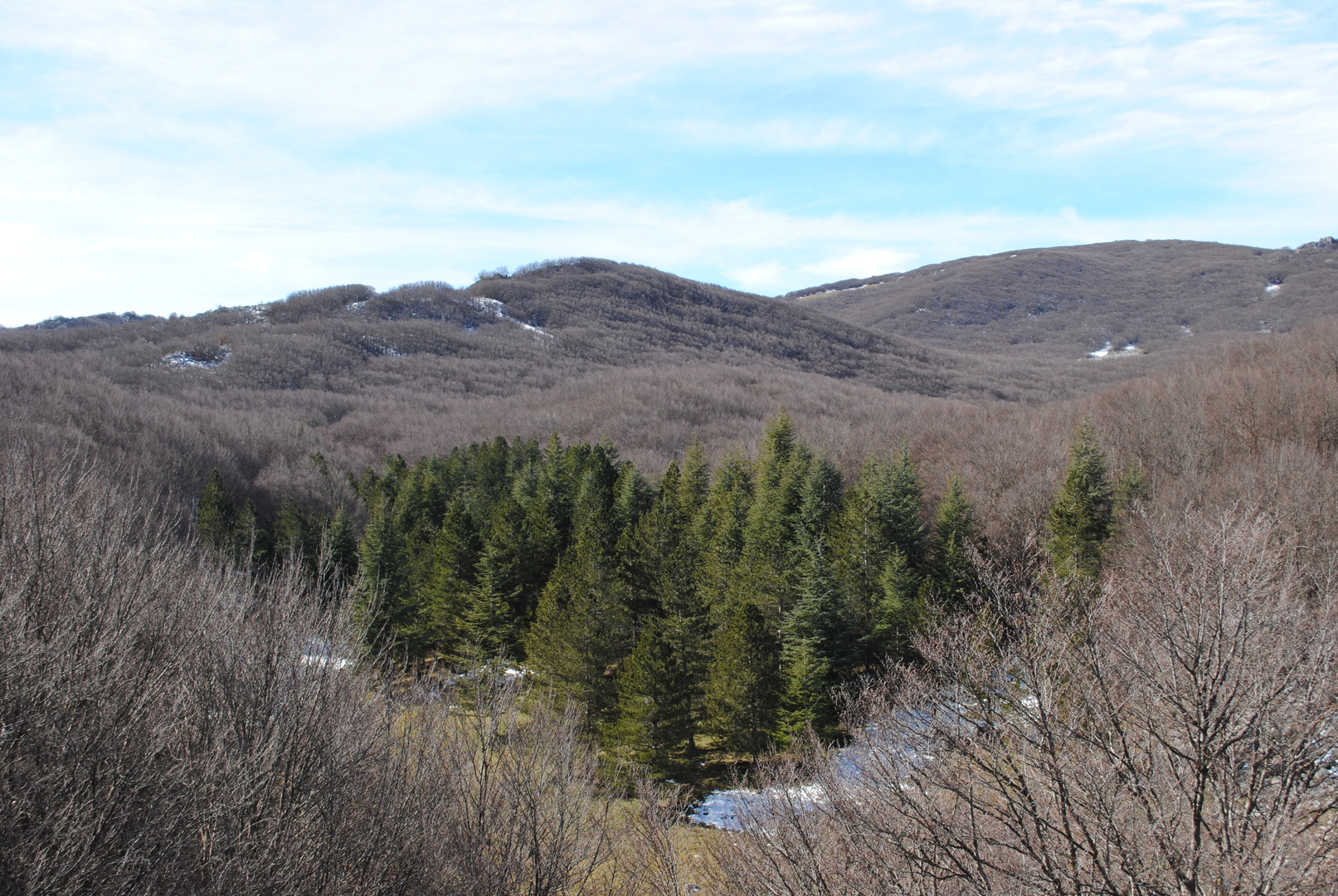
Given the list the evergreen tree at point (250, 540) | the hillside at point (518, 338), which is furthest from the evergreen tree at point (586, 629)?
the hillside at point (518, 338)

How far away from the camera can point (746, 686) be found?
28406mm

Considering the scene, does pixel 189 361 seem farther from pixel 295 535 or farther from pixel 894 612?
pixel 894 612

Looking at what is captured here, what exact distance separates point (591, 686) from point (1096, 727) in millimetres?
23155

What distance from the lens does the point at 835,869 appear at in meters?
13.9

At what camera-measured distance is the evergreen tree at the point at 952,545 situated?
108 ft

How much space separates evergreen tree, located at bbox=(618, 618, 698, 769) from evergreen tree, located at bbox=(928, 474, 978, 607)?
11.9 meters

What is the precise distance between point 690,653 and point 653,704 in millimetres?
4470

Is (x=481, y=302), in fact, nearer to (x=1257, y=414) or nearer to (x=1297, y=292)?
(x=1257, y=414)

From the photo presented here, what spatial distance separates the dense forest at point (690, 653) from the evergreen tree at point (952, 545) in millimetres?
427

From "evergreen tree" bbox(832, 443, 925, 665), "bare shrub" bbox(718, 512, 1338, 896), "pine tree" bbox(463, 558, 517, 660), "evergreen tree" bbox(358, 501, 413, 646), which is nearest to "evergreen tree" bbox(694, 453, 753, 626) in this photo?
"evergreen tree" bbox(832, 443, 925, 665)

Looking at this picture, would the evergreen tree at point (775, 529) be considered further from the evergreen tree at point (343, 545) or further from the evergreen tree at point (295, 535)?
the evergreen tree at point (295, 535)

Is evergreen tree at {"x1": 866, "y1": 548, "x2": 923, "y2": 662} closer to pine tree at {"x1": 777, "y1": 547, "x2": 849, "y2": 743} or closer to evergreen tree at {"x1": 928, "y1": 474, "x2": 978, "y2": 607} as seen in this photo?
evergreen tree at {"x1": 928, "y1": 474, "x2": 978, "y2": 607}

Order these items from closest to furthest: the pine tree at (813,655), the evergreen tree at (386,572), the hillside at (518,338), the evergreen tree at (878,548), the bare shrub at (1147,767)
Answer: the bare shrub at (1147,767) < the pine tree at (813,655) < the evergreen tree at (878,548) < the evergreen tree at (386,572) < the hillside at (518,338)

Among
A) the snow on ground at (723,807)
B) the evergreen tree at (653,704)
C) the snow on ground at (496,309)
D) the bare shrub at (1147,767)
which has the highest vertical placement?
the snow on ground at (496,309)
